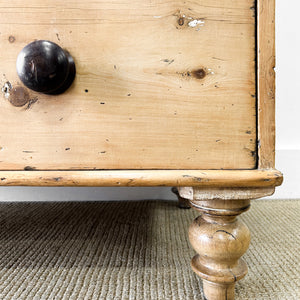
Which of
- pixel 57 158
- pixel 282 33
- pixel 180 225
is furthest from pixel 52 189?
pixel 282 33

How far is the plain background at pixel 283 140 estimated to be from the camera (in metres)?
0.90

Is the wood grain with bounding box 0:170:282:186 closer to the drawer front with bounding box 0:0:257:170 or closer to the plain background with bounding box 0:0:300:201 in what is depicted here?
the drawer front with bounding box 0:0:257:170

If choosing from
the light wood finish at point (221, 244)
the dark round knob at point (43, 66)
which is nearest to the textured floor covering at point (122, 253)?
the light wood finish at point (221, 244)

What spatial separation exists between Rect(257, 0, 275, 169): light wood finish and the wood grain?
0.03m

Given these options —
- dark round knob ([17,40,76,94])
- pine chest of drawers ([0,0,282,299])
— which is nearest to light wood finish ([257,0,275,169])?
pine chest of drawers ([0,0,282,299])

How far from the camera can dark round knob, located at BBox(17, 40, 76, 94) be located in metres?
0.30

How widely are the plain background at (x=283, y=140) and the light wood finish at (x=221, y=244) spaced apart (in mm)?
534

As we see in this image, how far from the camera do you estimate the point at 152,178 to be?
1.11 feet

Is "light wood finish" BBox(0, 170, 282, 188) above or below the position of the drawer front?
below

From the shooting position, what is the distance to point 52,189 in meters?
0.91

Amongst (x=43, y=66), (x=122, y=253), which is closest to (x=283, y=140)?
(x=122, y=253)

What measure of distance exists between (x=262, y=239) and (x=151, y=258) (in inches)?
9.8

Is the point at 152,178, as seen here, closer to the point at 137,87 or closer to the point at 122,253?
the point at 137,87

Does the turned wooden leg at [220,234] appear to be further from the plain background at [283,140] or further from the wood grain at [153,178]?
the plain background at [283,140]
